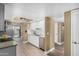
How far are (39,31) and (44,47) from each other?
0.29m

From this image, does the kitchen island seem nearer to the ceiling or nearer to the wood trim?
the ceiling

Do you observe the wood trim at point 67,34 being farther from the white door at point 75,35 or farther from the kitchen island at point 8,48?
the kitchen island at point 8,48

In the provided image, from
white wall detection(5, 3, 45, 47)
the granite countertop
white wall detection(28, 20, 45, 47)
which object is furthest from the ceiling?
the granite countertop

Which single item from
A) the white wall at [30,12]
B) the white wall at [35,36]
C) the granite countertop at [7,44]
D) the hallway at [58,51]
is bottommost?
the hallway at [58,51]

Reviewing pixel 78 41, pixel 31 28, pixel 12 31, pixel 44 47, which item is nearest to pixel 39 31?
pixel 31 28

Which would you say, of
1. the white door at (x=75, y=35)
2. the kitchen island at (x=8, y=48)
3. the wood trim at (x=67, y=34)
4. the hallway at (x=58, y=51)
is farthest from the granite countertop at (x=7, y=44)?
the white door at (x=75, y=35)

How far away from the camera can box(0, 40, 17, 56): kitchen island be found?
2135 mm

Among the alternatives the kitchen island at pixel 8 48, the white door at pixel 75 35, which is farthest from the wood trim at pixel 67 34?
the kitchen island at pixel 8 48

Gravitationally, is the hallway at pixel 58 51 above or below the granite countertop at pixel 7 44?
below

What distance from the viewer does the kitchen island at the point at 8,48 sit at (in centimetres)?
213

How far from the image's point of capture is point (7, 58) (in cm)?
219

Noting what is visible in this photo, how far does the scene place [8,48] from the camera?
2.16 meters

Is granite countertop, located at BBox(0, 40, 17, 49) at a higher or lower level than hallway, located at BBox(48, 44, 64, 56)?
higher

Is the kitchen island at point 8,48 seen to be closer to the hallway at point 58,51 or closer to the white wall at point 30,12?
the white wall at point 30,12
